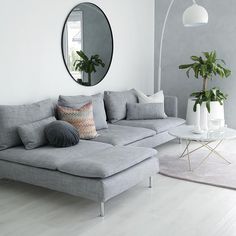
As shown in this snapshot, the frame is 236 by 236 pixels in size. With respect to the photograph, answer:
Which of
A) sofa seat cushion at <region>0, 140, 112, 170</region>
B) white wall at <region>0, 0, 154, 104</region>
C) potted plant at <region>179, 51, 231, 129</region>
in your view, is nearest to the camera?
sofa seat cushion at <region>0, 140, 112, 170</region>

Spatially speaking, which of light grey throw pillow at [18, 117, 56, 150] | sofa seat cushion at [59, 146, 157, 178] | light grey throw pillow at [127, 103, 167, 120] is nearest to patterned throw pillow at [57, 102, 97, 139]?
light grey throw pillow at [18, 117, 56, 150]

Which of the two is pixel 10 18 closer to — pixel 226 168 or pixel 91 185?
pixel 91 185

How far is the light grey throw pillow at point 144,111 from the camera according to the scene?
5012mm

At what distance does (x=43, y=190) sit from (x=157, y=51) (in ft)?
12.2

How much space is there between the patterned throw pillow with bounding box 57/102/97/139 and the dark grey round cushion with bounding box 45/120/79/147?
1.17ft

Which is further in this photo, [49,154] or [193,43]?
[193,43]

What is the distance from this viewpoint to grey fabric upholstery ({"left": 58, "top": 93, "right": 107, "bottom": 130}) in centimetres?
413

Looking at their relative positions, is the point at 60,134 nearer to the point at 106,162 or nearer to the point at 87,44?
the point at 106,162

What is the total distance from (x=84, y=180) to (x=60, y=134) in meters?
0.72

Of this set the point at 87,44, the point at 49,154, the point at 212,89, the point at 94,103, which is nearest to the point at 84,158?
the point at 49,154

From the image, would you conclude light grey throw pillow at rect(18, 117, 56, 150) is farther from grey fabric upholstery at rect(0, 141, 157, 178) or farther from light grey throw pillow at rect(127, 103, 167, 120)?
light grey throw pillow at rect(127, 103, 167, 120)

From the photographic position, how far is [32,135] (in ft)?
11.2

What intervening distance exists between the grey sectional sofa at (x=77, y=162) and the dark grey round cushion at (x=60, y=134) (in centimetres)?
6

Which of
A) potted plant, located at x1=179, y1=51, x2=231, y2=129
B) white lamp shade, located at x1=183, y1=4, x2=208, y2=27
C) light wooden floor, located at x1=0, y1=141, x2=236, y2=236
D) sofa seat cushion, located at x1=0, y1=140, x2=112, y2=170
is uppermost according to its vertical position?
white lamp shade, located at x1=183, y1=4, x2=208, y2=27
